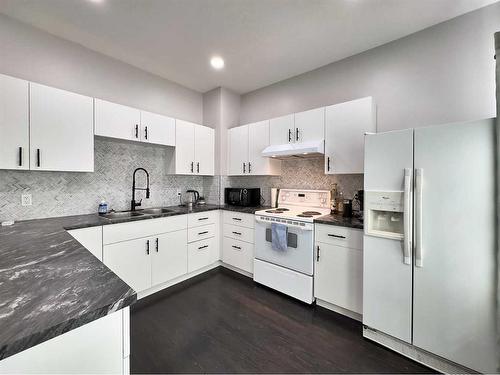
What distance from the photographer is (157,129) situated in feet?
9.43

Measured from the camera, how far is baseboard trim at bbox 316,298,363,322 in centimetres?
213

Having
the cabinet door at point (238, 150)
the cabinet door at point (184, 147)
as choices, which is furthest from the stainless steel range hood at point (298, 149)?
the cabinet door at point (184, 147)

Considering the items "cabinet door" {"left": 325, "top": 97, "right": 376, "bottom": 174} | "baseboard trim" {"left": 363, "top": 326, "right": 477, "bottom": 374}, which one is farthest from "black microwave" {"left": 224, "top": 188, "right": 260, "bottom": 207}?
"baseboard trim" {"left": 363, "top": 326, "right": 477, "bottom": 374}

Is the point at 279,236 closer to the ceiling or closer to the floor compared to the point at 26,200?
closer to the floor

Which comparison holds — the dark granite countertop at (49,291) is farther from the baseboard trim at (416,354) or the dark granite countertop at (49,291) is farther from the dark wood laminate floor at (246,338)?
the baseboard trim at (416,354)

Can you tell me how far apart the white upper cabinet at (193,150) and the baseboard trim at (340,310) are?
2336 mm

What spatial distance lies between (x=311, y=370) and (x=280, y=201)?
2033mm

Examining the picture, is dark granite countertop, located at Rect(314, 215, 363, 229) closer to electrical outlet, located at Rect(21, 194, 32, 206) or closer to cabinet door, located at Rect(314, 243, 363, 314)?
cabinet door, located at Rect(314, 243, 363, 314)

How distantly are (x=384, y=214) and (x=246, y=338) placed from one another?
1.57 metres

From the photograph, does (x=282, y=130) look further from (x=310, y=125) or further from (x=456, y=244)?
(x=456, y=244)

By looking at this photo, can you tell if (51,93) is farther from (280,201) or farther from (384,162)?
(384,162)

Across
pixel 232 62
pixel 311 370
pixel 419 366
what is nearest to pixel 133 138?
pixel 232 62

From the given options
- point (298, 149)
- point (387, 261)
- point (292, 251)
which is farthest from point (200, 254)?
point (387, 261)

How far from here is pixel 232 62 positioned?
2.85 meters
